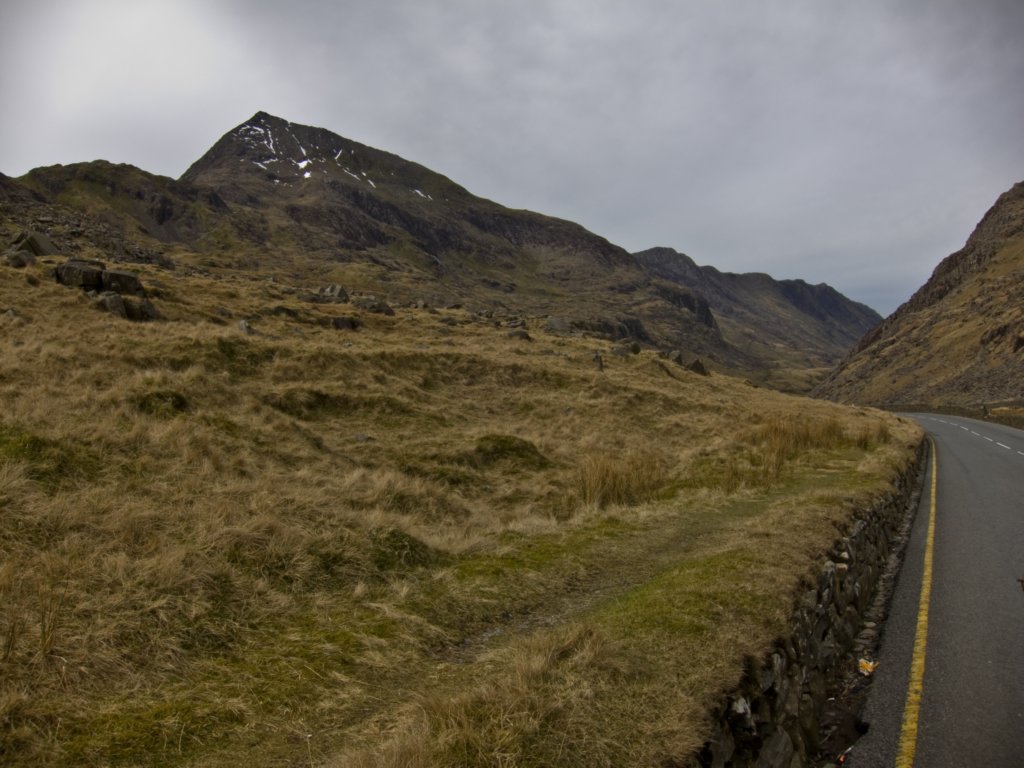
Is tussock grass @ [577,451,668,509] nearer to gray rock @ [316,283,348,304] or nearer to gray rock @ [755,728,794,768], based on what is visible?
gray rock @ [755,728,794,768]

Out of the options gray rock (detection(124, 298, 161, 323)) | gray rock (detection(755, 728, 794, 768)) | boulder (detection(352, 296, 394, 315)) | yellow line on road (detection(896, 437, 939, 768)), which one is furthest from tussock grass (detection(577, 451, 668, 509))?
boulder (detection(352, 296, 394, 315))

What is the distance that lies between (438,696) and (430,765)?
1.15 metres

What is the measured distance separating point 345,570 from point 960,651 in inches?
373

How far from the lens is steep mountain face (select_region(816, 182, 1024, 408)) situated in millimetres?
80625

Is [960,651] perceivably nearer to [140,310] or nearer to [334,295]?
[140,310]

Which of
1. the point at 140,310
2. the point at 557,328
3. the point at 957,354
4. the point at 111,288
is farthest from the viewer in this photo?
the point at 957,354

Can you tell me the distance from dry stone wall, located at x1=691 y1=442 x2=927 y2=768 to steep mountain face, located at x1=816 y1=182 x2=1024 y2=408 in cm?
7719

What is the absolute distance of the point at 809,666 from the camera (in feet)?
26.2

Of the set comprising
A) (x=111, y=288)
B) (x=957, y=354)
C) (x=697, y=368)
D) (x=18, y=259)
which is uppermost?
(x=957, y=354)

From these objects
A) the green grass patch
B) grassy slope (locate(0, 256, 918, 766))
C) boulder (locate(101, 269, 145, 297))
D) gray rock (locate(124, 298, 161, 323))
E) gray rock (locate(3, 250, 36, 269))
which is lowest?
grassy slope (locate(0, 256, 918, 766))

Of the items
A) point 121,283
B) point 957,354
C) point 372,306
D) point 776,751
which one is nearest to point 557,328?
point 372,306

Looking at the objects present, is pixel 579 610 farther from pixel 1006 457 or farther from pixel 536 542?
pixel 1006 457

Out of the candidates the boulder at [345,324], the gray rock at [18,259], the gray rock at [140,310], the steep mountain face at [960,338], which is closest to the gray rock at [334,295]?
the boulder at [345,324]

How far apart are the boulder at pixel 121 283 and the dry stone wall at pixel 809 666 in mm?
33958
